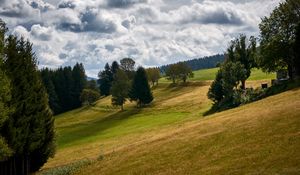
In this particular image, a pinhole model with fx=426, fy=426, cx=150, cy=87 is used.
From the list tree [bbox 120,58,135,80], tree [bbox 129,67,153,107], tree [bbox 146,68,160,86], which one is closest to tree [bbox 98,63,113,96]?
tree [bbox 120,58,135,80]

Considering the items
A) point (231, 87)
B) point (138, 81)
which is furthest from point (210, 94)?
point (138, 81)

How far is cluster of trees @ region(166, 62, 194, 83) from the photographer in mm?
174125

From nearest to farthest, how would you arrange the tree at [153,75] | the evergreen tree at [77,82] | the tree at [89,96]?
the tree at [89,96] → the evergreen tree at [77,82] → the tree at [153,75]

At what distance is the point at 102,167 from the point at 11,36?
52.5ft

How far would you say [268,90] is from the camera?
221 ft

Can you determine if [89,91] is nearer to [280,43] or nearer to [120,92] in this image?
[120,92]

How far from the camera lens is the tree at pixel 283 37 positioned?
7188 cm

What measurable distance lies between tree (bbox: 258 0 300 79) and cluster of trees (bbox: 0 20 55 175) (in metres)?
42.8

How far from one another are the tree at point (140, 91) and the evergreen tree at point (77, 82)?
46389 mm

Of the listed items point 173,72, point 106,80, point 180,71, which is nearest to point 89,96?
point 106,80

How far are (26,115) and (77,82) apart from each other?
136 meters

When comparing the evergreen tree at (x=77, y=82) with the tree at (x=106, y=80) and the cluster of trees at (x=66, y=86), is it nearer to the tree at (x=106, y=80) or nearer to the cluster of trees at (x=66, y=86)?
the cluster of trees at (x=66, y=86)

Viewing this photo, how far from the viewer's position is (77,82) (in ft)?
580

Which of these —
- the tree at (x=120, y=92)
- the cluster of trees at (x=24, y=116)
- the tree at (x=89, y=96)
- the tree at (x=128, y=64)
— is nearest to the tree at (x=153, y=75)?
the tree at (x=128, y=64)
